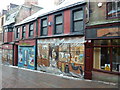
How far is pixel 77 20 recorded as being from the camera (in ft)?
36.5

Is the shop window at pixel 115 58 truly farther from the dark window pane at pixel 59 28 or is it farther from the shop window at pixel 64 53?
the dark window pane at pixel 59 28

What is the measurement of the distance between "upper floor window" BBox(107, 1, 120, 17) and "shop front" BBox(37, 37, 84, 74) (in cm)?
263

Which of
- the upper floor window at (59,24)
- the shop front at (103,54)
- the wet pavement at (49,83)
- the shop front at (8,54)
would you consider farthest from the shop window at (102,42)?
the shop front at (8,54)

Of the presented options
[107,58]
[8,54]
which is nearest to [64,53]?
[107,58]

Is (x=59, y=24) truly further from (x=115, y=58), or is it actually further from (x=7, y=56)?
(x=7, y=56)

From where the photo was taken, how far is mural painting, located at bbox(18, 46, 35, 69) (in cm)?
1568

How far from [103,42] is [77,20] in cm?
288

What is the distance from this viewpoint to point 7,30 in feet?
71.0

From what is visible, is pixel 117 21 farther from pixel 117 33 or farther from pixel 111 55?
pixel 111 55

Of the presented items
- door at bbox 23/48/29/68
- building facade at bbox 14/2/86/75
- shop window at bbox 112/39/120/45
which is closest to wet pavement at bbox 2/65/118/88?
building facade at bbox 14/2/86/75

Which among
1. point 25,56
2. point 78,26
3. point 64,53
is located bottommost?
point 25,56

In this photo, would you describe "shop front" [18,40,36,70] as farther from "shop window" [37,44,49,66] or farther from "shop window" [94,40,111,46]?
"shop window" [94,40,111,46]

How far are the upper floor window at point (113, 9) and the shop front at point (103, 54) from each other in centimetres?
89

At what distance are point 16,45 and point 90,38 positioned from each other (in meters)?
13.1
